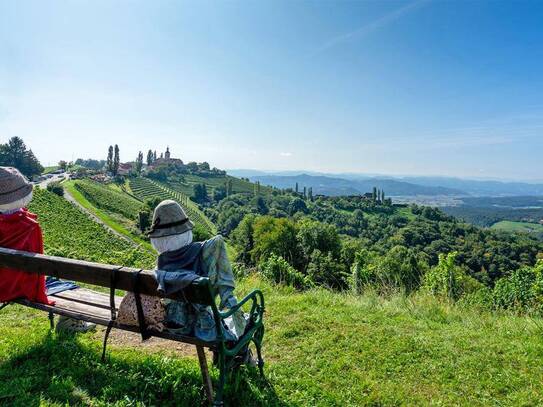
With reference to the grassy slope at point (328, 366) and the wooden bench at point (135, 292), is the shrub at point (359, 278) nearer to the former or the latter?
the grassy slope at point (328, 366)

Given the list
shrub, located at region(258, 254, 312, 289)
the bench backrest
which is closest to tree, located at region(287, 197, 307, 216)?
shrub, located at region(258, 254, 312, 289)

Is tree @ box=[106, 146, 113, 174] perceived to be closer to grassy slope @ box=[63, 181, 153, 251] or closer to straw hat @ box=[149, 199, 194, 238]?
grassy slope @ box=[63, 181, 153, 251]

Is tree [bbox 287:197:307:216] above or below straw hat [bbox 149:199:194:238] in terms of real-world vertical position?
below

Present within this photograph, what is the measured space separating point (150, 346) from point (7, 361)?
57.6 inches

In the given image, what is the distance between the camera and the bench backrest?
96.1 inches

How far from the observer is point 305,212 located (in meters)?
121

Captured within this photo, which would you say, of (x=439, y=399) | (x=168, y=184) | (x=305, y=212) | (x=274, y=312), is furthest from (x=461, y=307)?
(x=168, y=184)

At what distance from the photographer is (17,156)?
288 feet

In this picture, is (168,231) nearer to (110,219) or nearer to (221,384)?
(221,384)

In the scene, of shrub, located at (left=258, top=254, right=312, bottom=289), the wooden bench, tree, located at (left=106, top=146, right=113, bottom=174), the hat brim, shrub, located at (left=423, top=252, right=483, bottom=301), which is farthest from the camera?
tree, located at (left=106, top=146, right=113, bottom=174)

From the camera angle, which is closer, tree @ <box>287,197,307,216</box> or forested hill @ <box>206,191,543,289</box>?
forested hill @ <box>206,191,543,289</box>

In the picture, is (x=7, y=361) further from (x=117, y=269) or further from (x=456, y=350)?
(x=456, y=350)

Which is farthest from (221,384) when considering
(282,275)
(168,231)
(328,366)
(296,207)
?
(296,207)

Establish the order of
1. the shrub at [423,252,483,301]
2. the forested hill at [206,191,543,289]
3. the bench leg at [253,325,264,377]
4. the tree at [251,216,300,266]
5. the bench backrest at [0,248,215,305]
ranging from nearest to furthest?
the bench backrest at [0,248,215,305]
the bench leg at [253,325,264,377]
the shrub at [423,252,483,301]
the forested hill at [206,191,543,289]
the tree at [251,216,300,266]
